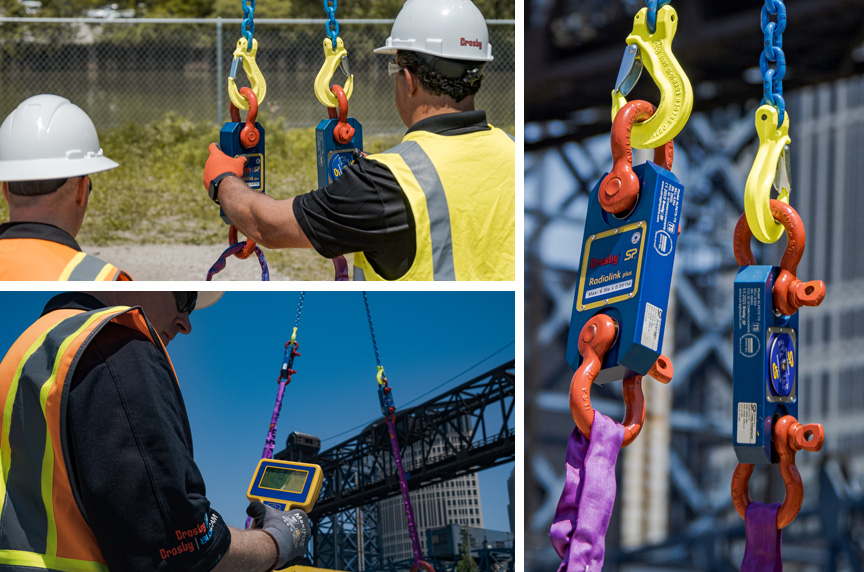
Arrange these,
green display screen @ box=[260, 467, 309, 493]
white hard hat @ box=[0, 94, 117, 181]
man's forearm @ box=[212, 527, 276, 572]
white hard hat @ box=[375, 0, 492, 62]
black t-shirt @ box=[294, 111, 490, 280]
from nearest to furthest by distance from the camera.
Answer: man's forearm @ box=[212, 527, 276, 572] < white hard hat @ box=[0, 94, 117, 181] < black t-shirt @ box=[294, 111, 490, 280] < green display screen @ box=[260, 467, 309, 493] < white hard hat @ box=[375, 0, 492, 62]

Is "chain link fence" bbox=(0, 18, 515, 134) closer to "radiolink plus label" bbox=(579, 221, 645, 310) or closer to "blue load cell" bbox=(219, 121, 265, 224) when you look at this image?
"blue load cell" bbox=(219, 121, 265, 224)

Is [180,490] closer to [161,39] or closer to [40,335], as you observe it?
[40,335]

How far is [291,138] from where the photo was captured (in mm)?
13055

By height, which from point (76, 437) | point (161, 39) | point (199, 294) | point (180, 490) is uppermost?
point (161, 39)

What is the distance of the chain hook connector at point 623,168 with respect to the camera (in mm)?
1738

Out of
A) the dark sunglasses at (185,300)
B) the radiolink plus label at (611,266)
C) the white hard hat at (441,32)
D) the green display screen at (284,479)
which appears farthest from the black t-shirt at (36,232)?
the radiolink plus label at (611,266)

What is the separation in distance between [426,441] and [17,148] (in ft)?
4.48

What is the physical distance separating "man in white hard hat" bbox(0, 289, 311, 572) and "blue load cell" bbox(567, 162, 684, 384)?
2.66 ft

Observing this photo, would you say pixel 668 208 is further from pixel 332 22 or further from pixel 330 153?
pixel 330 153

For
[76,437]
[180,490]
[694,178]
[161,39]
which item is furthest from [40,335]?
[161,39]

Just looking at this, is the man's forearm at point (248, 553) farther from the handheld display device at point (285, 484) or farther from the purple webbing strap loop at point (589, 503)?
the purple webbing strap loop at point (589, 503)

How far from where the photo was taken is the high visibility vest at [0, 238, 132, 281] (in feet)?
7.41

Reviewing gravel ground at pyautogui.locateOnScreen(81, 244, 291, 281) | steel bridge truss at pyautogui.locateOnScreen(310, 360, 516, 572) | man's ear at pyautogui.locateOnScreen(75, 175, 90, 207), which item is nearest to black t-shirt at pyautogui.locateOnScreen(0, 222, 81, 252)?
man's ear at pyautogui.locateOnScreen(75, 175, 90, 207)

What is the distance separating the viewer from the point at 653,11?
1865 mm
